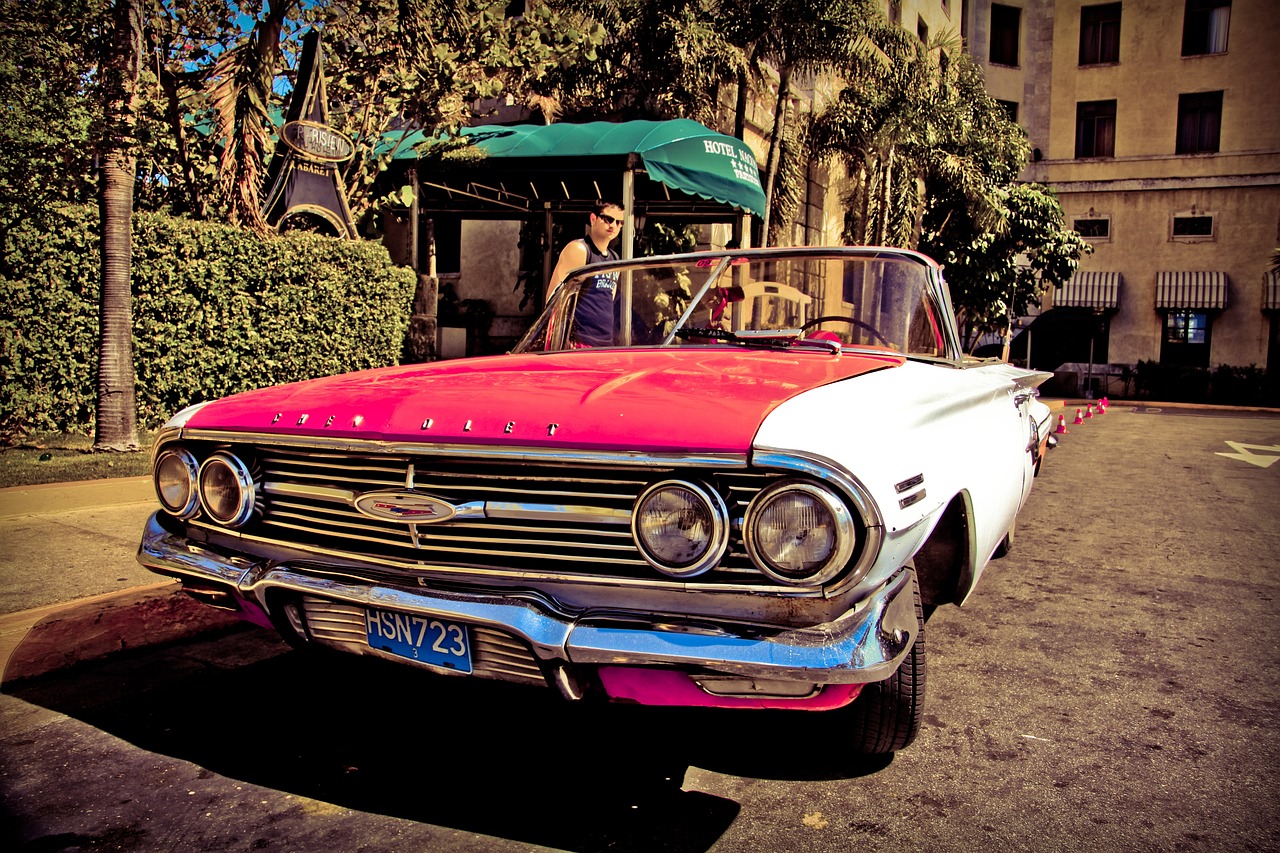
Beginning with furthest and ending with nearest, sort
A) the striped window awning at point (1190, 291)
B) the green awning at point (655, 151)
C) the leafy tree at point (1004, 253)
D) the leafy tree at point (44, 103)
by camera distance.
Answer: the striped window awning at point (1190, 291) < the leafy tree at point (1004, 253) < the green awning at point (655, 151) < the leafy tree at point (44, 103)

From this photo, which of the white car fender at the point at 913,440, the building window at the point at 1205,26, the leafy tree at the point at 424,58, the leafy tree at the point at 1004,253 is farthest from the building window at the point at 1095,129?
the white car fender at the point at 913,440

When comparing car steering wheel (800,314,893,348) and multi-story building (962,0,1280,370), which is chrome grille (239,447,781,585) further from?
multi-story building (962,0,1280,370)

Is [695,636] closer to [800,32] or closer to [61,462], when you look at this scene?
[61,462]

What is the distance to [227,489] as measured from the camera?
260 cm

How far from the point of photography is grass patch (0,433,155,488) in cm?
602

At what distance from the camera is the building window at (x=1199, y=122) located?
29.0m

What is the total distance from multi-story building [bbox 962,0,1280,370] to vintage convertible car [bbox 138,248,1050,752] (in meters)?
30.7

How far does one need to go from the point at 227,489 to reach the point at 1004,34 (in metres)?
34.9

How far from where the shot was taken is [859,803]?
7.61 feet

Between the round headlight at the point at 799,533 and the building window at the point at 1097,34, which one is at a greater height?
the building window at the point at 1097,34

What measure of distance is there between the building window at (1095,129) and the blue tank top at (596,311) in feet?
103

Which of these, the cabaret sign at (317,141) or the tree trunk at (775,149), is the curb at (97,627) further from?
the tree trunk at (775,149)

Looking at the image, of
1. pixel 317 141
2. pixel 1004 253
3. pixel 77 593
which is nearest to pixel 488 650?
pixel 77 593

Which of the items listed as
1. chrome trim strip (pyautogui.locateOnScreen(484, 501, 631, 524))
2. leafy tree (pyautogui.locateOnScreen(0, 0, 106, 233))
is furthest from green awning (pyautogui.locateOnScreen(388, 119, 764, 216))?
chrome trim strip (pyautogui.locateOnScreen(484, 501, 631, 524))
